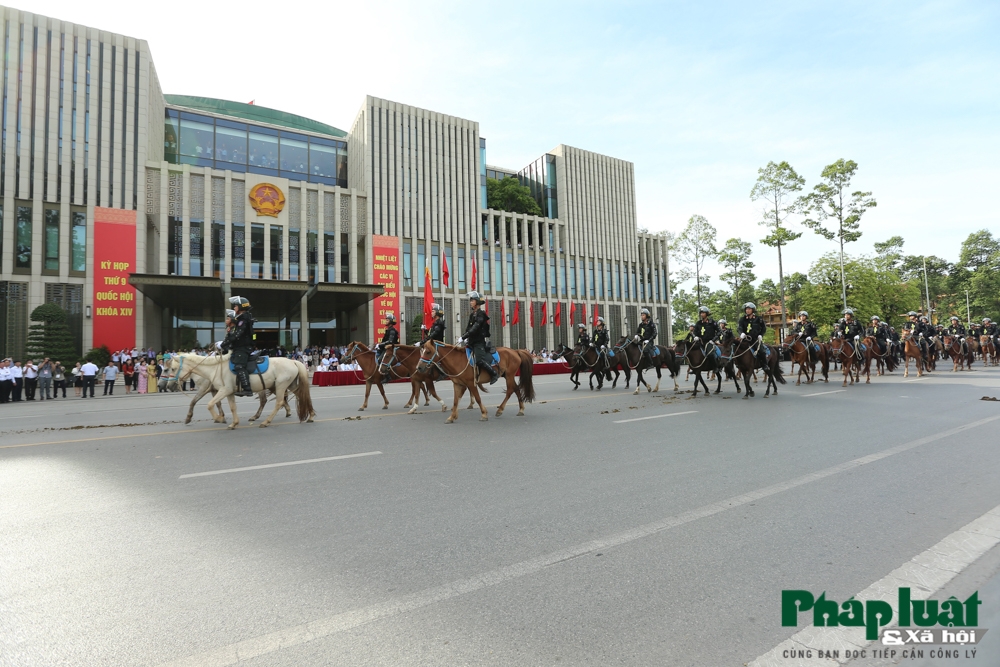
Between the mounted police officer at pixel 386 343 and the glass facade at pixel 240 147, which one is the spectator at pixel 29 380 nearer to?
the mounted police officer at pixel 386 343

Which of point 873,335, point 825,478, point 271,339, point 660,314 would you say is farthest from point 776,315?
point 825,478

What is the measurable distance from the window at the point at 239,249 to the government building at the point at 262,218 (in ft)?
0.51

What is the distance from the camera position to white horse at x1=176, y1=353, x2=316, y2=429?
9727 mm

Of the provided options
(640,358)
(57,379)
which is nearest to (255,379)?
(640,358)

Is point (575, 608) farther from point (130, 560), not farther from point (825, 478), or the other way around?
point (825, 478)

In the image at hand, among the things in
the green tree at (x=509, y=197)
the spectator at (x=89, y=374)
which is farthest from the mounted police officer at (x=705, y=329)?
the green tree at (x=509, y=197)

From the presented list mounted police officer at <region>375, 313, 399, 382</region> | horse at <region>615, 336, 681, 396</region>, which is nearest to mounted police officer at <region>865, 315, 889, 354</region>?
horse at <region>615, 336, 681, 396</region>

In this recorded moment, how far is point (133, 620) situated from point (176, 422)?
889cm

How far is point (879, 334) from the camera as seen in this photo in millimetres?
21281

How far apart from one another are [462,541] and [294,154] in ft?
157

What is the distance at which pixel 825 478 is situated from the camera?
5348 mm

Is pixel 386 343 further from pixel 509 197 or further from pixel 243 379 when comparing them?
pixel 509 197

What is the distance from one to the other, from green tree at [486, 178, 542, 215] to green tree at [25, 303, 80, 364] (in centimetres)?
3870

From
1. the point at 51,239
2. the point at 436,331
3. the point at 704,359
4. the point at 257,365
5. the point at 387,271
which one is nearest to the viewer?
the point at 257,365
